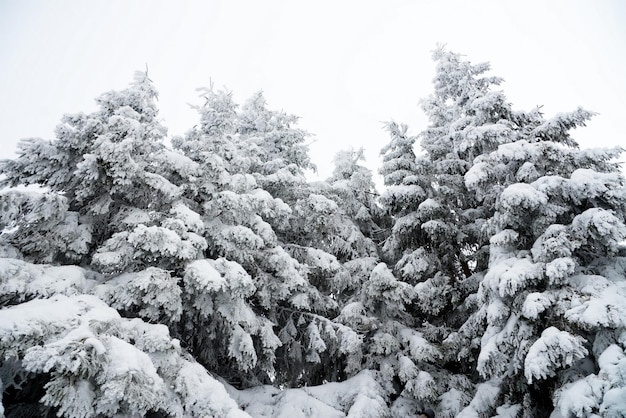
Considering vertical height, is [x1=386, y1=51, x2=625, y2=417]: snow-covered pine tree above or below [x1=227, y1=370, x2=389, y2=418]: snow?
above

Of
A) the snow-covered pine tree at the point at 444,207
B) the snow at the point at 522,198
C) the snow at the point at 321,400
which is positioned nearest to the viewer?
the snow at the point at 522,198

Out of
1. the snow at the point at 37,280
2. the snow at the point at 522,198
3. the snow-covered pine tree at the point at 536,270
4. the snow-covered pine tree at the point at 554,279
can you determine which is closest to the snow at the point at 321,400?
the snow-covered pine tree at the point at 536,270

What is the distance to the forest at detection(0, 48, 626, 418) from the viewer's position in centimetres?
516

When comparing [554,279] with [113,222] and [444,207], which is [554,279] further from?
[113,222]

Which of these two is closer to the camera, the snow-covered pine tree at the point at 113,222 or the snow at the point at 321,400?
the snow-covered pine tree at the point at 113,222

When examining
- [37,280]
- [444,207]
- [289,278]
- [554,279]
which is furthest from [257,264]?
[554,279]

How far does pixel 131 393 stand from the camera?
3973 mm

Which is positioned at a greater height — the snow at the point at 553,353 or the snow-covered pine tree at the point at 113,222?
the snow-covered pine tree at the point at 113,222

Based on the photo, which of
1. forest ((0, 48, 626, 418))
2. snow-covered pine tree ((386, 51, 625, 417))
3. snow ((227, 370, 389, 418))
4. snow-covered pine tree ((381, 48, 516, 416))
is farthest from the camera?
snow-covered pine tree ((381, 48, 516, 416))

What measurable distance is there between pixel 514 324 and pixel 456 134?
6934 millimetres

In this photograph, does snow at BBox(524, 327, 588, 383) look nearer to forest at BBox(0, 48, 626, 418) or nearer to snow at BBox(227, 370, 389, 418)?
forest at BBox(0, 48, 626, 418)

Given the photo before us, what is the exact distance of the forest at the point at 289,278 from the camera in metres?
5.16

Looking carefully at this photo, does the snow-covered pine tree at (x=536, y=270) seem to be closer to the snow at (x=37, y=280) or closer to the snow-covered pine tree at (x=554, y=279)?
the snow-covered pine tree at (x=554, y=279)

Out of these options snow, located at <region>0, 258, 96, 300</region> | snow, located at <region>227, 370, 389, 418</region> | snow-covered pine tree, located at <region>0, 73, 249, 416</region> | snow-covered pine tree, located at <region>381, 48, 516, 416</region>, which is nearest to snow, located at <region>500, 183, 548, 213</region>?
snow-covered pine tree, located at <region>381, 48, 516, 416</region>
